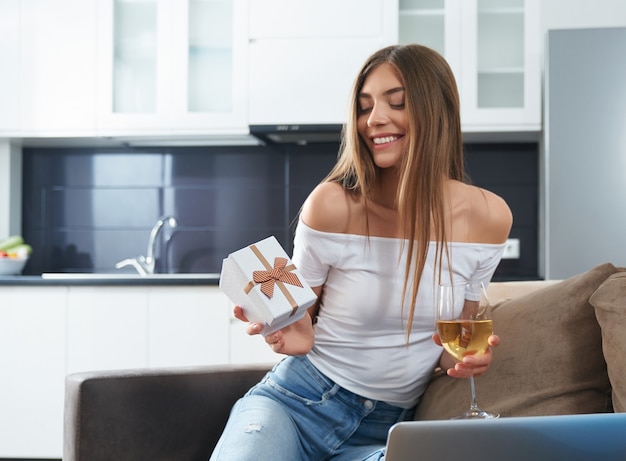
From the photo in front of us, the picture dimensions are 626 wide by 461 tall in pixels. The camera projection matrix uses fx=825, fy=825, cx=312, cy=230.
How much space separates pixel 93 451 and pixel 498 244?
93cm

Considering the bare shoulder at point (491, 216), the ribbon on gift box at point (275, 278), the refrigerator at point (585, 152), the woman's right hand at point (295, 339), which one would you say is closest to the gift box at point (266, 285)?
the ribbon on gift box at point (275, 278)

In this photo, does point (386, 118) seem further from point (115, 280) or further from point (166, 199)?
point (166, 199)

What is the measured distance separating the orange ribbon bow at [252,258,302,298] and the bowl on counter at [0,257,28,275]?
260cm

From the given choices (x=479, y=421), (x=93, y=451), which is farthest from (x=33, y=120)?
(x=479, y=421)

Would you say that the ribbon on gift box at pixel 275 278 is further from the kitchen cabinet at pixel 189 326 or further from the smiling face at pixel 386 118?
the kitchen cabinet at pixel 189 326

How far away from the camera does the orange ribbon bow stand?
4.58 feet

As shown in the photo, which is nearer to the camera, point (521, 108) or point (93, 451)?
point (93, 451)

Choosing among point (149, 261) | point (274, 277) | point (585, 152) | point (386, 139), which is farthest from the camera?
point (149, 261)

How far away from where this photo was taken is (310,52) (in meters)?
3.68

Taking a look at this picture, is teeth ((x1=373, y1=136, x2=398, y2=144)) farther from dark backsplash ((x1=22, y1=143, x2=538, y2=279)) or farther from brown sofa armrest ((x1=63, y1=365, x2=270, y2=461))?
dark backsplash ((x1=22, y1=143, x2=538, y2=279))

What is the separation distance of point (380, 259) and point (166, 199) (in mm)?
2564

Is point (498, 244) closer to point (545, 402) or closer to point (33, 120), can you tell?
→ point (545, 402)

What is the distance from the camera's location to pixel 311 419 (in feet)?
5.37

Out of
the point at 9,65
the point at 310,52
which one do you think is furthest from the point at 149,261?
the point at 310,52
